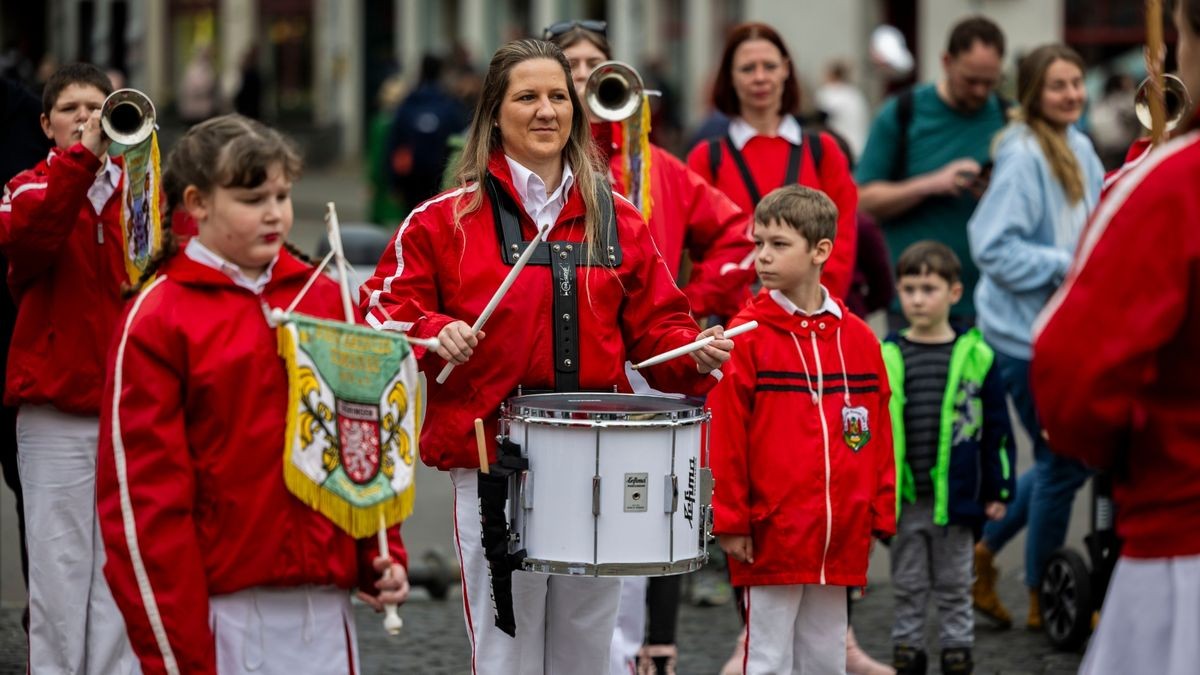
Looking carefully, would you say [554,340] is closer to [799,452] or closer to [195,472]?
[799,452]

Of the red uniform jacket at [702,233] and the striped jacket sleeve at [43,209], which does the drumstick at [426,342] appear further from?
the red uniform jacket at [702,233]

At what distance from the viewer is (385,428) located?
446 centimetres

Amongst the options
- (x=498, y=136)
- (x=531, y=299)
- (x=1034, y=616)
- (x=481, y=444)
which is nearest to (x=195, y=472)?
(x=481, y=444)

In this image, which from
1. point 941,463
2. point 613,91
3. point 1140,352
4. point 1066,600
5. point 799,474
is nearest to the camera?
point 1140,352

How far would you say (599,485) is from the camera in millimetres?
5047

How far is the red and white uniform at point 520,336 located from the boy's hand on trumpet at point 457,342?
0.19 metres

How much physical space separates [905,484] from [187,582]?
3.52 meters

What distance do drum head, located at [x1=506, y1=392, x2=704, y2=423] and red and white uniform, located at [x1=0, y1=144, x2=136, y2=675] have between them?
1.67 metres

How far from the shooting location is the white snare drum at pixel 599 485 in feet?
16.5

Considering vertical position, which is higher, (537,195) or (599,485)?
(537,195)

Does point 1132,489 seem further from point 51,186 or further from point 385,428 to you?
point 51,186

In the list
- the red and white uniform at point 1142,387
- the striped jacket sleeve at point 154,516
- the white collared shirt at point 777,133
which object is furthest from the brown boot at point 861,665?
the striped jacket sleeve at point 154,516

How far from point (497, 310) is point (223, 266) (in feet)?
3.41

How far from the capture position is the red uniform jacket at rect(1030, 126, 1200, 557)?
3691 millimetres
